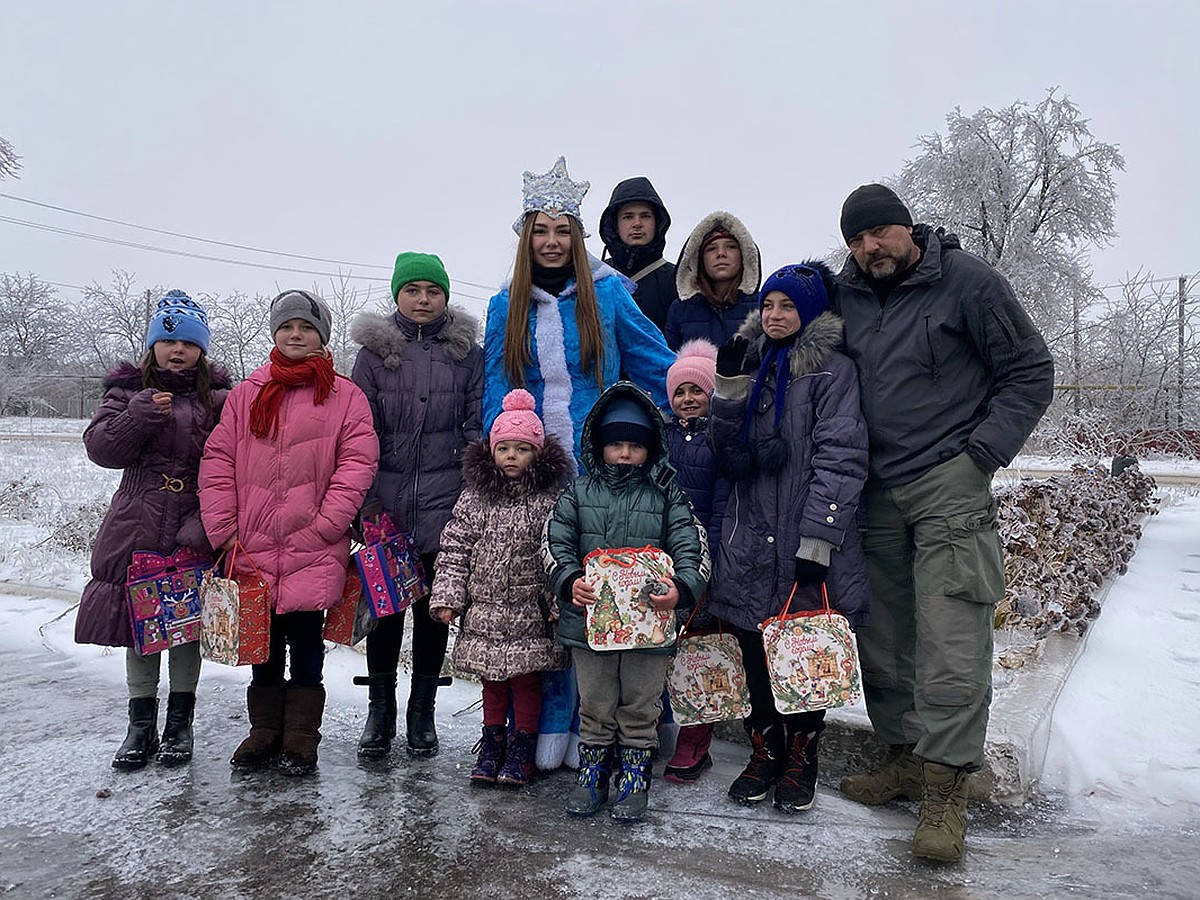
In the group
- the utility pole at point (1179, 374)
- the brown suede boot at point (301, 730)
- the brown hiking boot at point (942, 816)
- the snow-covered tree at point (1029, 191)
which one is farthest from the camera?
the snow-covered tree at point (1029, 191)

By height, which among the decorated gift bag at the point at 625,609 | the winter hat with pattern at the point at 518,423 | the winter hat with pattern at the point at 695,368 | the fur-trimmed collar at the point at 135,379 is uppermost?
the winter hat with pattern at the point at 695,368

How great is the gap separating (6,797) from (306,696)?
1102 mm

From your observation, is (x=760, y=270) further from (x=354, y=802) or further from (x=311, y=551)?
(x=354, y=802)

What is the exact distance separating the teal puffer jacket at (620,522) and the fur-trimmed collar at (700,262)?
0.97 metres

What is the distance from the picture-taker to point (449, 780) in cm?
345

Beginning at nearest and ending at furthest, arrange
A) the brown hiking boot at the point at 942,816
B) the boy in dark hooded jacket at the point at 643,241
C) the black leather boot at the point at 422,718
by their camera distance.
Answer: the brown hiking boot at the point at 942,816 < the black leather boot at the point at 422,718 < the boy in dark hooded jacket at the point at 643,241

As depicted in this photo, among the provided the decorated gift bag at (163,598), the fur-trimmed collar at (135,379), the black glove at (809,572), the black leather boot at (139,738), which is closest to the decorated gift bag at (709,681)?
the black glove at (809,572)

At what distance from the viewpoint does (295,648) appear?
361 cm

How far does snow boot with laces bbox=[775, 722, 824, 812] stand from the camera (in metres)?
3.17

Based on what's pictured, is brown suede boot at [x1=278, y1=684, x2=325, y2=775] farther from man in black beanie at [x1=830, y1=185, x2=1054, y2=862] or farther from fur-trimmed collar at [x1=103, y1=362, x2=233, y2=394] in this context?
man in black beanie at [x1=830, y1=185, x2=1054, y2=862]

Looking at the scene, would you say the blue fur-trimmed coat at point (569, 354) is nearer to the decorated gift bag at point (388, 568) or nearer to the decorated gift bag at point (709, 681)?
the decorated gift bag at point (388, 568)

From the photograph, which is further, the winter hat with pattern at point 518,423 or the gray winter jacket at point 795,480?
the winter hat with pattern at point 518,423

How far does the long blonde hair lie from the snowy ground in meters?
1.70

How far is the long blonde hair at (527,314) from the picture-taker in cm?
378
